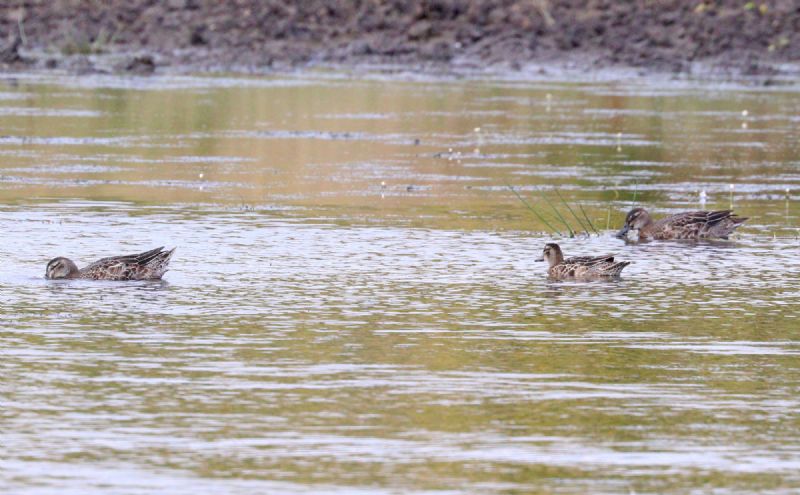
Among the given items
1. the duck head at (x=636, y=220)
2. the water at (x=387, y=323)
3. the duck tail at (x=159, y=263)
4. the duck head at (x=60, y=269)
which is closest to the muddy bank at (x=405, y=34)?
the water at (x=387, y=323)

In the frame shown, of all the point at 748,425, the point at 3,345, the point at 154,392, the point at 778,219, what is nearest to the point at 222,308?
the point at 3,345

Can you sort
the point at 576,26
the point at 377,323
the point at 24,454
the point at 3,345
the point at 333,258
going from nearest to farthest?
the point at 24,454 < the point at 3,345 < the point at 377,323 < the point at 333,258 < the point at 576,26

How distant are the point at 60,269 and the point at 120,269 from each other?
1.51 ft

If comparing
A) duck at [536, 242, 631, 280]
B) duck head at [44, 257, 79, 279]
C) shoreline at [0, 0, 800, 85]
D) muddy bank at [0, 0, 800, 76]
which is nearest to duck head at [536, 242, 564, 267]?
duck at [536, 242, 631, 280]

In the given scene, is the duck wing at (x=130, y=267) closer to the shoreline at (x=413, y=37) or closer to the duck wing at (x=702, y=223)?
the duck wing at (x=702, y=223)

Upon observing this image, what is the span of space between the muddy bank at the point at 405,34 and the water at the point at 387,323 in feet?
44.4

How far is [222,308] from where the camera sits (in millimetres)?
13719

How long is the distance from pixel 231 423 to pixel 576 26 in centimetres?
3352

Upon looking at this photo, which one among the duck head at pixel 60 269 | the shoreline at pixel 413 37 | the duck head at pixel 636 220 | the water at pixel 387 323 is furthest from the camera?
the shoreline at pixel 413 37

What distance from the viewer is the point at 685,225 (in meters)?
18.2

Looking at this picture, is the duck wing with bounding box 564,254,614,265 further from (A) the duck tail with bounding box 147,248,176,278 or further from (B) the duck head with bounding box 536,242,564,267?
(A) the duck tail with bounding box 147,248,176,278

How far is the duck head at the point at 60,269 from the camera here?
14742 mm

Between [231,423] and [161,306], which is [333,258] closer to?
[161,306]

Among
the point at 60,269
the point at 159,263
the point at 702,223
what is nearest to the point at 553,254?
the point at 702,223
